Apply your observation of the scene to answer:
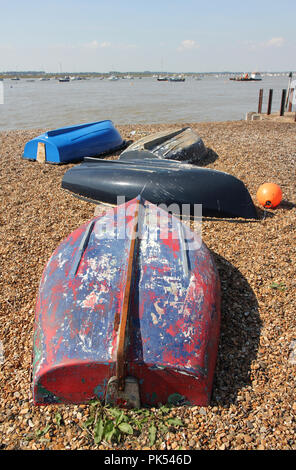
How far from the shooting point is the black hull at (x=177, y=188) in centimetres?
559

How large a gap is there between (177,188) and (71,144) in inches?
183

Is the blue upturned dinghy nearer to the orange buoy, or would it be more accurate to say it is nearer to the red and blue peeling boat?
the orange buoy

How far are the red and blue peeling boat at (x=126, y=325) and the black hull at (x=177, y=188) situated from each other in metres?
2.54

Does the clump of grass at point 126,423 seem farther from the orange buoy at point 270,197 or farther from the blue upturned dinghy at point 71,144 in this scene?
the blue upturned dinghy at point 71,144

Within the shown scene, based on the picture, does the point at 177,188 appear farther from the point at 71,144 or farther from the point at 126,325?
the point at 71,144

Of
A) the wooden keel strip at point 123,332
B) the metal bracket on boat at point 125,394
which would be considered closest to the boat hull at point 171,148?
the wooden keel strip at point 123,332

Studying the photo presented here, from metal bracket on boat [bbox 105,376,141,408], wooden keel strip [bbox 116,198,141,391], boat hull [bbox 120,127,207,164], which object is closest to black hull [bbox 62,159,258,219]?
boat hull [bbox 120,127,207,164]

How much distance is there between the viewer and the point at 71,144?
9062 millimetres

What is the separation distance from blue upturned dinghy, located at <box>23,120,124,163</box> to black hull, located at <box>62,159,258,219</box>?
9.92ft

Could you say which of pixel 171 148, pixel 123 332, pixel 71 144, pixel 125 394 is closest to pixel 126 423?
pixel 125 394

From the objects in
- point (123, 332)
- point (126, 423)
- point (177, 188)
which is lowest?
point (126, 423)

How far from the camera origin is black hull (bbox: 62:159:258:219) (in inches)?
220

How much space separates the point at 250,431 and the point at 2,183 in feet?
23.7
